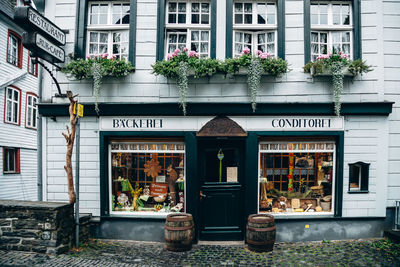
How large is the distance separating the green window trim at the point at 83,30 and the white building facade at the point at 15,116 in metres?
9.45

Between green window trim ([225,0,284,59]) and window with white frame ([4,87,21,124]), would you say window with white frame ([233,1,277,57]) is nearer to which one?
green window trim ([225,0,284,59])

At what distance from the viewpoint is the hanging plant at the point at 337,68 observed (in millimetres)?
6559

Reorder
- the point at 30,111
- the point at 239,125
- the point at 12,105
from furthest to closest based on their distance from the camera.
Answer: the point at 30,111 → the point at 12,105 → the point at 239,125

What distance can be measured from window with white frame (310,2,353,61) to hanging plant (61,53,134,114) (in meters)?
4.81

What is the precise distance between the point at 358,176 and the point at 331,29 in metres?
3.82

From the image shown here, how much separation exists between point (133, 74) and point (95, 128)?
167cm

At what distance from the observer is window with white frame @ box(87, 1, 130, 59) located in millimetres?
7176

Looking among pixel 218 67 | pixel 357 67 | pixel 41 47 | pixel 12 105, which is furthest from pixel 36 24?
pixel 12 105

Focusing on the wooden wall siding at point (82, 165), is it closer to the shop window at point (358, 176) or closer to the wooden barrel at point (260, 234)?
the wooden barrel at point (260, 234)

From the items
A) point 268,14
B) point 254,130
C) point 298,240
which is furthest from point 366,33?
point 298,240

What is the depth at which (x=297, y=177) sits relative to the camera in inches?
282

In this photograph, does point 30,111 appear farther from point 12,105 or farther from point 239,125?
point 239,125

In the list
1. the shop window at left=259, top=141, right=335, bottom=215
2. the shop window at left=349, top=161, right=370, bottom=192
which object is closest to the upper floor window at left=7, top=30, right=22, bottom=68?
the shop window at left=259, top=141, right=335, bottom=215

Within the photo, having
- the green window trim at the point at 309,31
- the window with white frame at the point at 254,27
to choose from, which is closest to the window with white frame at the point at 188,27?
the window with white frame at the point at 254,27
